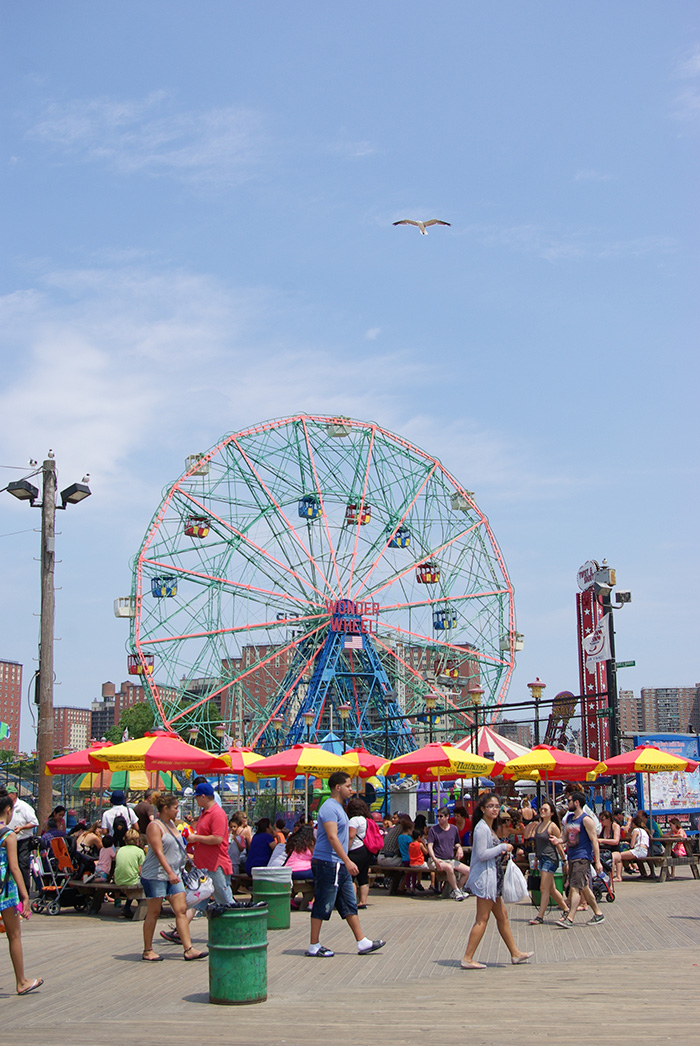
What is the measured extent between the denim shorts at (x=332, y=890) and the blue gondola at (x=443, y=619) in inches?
1393

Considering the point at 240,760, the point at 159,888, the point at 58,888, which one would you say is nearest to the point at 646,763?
the point at 240,760

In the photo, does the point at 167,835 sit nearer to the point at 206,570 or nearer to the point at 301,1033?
the point at 301,1033

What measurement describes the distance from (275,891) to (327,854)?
2.66 m

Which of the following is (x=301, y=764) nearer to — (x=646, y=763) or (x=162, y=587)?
(x=646, y=763)

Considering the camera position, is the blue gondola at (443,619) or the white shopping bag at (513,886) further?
the blue gondola at (443,619)

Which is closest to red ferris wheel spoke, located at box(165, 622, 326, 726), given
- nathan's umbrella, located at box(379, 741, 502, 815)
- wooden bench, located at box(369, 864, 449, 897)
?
nathan's umbrella, located at box(379, 741, 502, 815)

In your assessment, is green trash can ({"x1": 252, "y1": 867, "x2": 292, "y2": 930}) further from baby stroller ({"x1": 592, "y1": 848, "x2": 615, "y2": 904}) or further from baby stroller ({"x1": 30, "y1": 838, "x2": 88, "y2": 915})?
baby stroller ({"x1": 592, "y1": 848, "x2": 615, "y2": 904})

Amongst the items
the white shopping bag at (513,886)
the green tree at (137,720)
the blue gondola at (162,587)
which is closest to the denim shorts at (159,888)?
the white shopping bag at (513,886)

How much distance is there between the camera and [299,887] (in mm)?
13266

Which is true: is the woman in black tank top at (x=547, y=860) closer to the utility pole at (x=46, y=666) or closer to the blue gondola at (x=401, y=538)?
the utility pole at (x=46, y=666)

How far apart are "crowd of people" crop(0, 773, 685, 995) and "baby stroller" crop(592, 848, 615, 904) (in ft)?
0.15

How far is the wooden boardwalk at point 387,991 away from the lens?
6582mm

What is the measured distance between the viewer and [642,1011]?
707 cm

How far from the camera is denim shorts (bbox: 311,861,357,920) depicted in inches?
359
